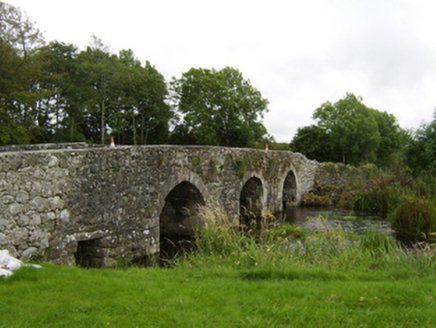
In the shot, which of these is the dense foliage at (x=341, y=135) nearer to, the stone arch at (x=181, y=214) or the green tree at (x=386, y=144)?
the green tree at (x=386, y=144)

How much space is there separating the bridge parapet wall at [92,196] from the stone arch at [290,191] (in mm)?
9520

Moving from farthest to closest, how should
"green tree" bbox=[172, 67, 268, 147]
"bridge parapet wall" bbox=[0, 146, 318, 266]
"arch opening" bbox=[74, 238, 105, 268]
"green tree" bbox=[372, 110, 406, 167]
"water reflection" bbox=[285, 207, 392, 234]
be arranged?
"green tree" bbox=[372, 110, 406, 167]
"green tree" bbox=[172, 67, 268, 147]
"water reflection" bbox=[285, 207, 392, 234]
"arch opening" bbox=[74, 238, 105, 268]
"bridge parapet wall" bbox=[0, 146, 318, 266]

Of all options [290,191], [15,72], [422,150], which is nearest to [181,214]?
[290,191]

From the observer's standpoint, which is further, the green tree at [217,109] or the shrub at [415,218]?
the green tree at [217,109]

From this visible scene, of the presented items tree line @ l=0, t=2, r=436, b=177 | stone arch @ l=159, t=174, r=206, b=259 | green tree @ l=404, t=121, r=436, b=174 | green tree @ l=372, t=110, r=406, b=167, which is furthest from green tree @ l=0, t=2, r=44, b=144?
green tree @ l=372, t=110, r=406, b=167

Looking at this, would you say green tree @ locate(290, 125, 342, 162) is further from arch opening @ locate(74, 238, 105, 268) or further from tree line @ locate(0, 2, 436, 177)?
arch opening @ locate(74, 238, 105, 268)

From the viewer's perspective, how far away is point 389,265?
20.0 feet

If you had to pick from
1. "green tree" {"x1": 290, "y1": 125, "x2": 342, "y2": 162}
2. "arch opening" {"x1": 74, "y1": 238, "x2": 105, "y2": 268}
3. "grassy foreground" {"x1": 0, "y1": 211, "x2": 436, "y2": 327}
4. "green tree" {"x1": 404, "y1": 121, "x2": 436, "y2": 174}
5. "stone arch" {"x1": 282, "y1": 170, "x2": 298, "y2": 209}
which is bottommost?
"arch opening" {"x1": 74, "y1": 238, "x2": 105, "y2": 268}

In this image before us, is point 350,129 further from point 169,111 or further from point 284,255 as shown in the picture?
point 284,255

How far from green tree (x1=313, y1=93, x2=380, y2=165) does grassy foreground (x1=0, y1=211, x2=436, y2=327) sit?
33.9m

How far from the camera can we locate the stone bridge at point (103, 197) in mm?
6176

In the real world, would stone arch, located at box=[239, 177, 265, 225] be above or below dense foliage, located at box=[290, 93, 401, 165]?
below

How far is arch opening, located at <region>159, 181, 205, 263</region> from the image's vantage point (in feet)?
37.8

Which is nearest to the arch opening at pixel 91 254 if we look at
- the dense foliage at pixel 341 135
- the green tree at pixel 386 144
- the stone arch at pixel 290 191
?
the stone arch at pixel 290 191
